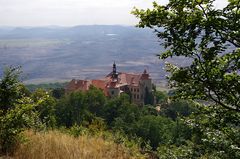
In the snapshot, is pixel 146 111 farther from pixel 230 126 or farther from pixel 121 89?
pixel 230 126

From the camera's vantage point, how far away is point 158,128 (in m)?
54.4

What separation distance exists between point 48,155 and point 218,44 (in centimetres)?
297

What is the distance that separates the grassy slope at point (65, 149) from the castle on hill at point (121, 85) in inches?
2906

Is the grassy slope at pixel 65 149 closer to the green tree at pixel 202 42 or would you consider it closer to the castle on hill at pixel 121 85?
the green tree at pixel 202 42

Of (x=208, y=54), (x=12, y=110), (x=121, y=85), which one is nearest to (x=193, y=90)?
(x=208, y=54)

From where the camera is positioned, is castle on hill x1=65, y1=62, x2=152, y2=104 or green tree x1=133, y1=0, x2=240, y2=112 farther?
castle on hill x1=65, y1=62, x2=152, y2=104

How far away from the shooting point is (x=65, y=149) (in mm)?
5629

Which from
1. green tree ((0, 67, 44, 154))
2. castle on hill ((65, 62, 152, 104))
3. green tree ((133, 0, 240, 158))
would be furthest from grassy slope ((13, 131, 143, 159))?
Answer: castle on hill ((65, 62, 152, 104))

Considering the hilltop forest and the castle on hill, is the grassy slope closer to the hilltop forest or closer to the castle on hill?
the hilltop forest

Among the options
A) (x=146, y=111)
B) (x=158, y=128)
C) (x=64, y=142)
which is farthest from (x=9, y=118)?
(x=146, y=111)

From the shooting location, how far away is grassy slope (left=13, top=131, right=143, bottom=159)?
5.44 meters

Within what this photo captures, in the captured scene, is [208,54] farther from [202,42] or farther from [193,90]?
[193,90]

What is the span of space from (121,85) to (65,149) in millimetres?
84817

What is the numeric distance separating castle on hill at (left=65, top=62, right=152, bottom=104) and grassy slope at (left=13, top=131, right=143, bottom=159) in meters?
73.8
